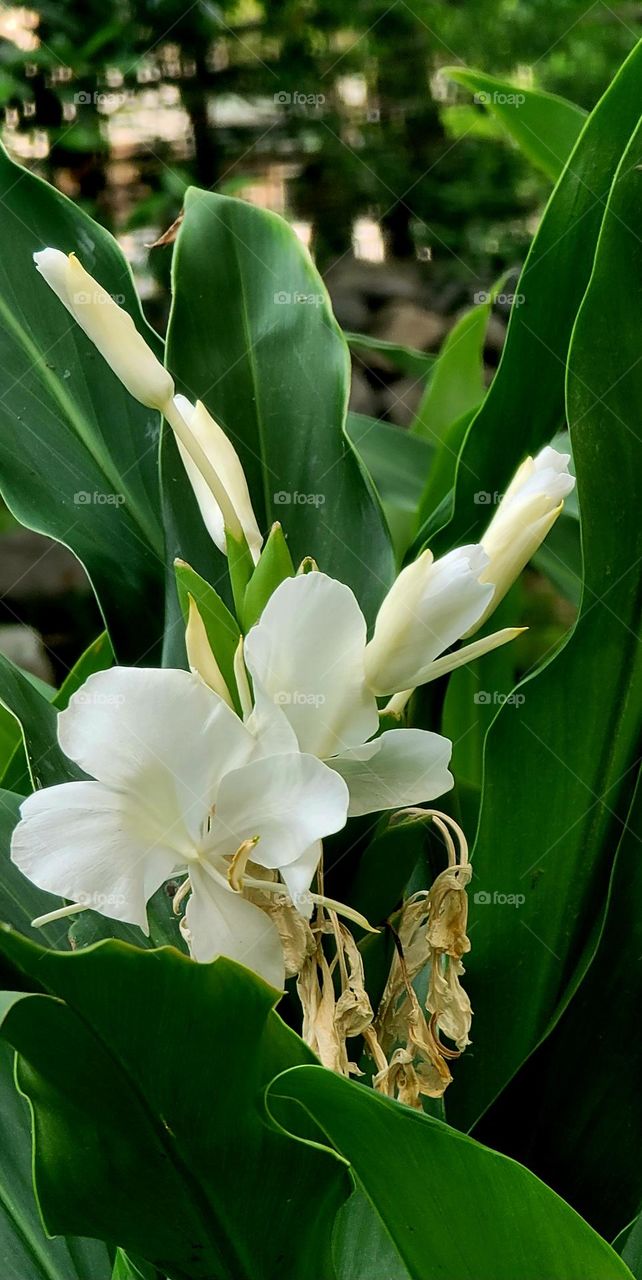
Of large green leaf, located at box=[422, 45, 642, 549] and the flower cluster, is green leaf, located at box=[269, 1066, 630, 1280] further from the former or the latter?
large green leaf, located at box=[422, 45, 642, 549]

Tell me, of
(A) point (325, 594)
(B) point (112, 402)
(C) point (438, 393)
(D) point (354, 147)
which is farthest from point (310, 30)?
(A) point (325, 594)

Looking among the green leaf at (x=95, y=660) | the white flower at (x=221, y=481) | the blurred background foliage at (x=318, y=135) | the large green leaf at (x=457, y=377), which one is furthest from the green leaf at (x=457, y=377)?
the blurred background foliage at (x=318, y=135)

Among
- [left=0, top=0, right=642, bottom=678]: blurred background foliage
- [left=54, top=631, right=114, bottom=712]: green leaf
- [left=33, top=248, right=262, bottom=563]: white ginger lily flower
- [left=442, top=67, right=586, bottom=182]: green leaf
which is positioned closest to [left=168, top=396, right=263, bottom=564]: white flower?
[left=33, top=248, right=262, bottom=563]: white ginger lily flower

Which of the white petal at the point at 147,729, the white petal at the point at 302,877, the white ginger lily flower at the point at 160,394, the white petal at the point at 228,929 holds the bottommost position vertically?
the white petal at the point at 228,929

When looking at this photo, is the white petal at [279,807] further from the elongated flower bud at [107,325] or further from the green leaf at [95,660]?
the green leaf at [95,660]

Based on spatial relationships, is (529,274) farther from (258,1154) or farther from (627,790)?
(258,1154)

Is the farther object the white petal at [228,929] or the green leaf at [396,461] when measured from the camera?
the green leaf at [396,461]
